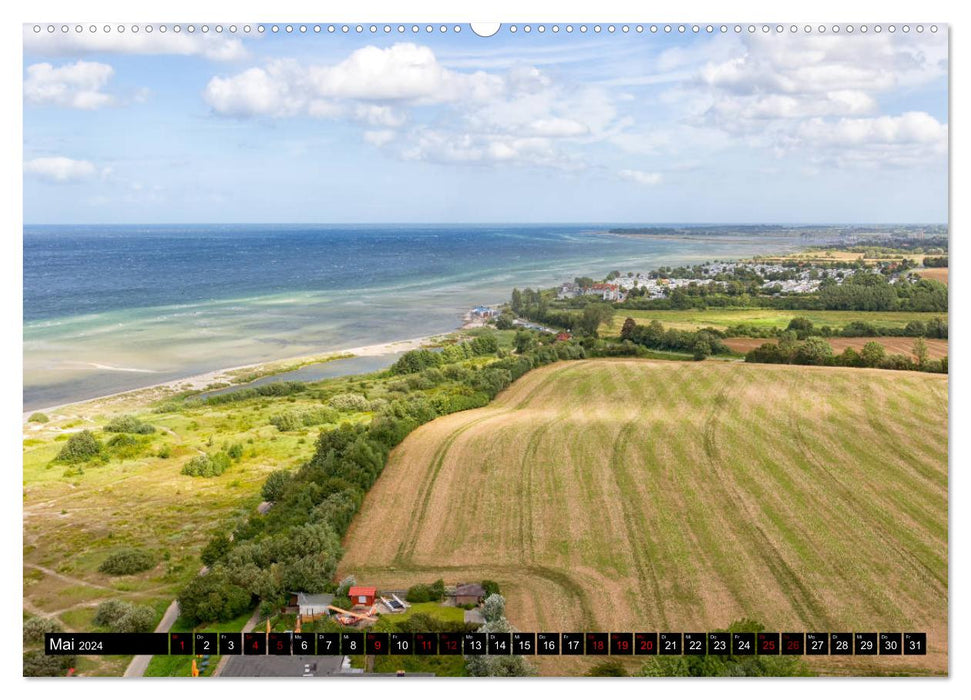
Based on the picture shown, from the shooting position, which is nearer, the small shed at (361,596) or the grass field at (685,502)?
the small shed at (361,596)

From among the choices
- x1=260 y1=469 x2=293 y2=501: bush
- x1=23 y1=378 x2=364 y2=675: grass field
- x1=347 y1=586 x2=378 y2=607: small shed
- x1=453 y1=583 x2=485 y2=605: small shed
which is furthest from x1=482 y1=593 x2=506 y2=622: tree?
x1=23 y1=378 x2=364 y2=675: grass field

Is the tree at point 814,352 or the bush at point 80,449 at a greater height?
the tree at point 814,352

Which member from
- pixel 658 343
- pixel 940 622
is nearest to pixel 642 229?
pixel 658 343

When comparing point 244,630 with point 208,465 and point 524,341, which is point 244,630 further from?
point 524,341

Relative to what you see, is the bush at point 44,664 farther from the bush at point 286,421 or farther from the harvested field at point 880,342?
the harvested field at point 880,342

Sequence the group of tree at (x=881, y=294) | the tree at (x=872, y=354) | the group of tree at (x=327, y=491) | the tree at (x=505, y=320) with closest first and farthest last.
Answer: the group of tree at (x=327, y=491) → the group of tree at (x=881, y=294) → the tree at (x=872, y=354) → the tree at (x=505, y=320)

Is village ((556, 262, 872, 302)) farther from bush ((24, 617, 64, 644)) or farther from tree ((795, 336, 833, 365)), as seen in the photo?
bush ((24, 617, 64, 644))

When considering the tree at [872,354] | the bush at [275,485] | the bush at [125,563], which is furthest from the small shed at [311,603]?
the tree at [872,354]
